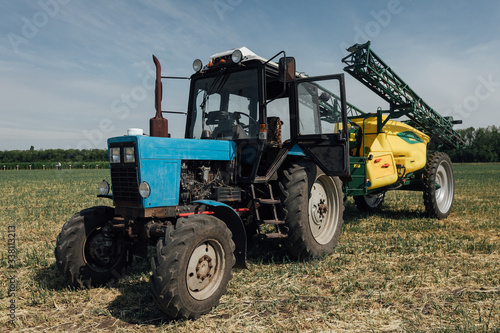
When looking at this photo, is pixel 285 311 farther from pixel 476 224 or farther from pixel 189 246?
pixel 476 224

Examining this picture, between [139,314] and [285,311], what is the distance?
1434mm

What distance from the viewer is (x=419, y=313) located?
352 cm

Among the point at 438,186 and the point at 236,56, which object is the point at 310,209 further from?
the point at 438,186

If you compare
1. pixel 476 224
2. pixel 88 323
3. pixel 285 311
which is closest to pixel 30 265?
pixel 88 323

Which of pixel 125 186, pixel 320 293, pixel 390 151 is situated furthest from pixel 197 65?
pixel 390 151

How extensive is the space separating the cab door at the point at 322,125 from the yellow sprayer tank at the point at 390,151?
2.18 metres

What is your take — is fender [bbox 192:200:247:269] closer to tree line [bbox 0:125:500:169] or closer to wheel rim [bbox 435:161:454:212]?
wheel rim [bbox 435:161:454:212]

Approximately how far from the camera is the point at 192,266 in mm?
3598

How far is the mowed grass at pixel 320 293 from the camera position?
339 centimetres

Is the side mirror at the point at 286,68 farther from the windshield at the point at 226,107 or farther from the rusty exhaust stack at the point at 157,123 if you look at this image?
the rusty exhaust stack at the point at 157,123

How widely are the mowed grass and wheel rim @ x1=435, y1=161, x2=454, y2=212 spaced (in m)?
2.67

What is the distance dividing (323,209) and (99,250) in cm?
327

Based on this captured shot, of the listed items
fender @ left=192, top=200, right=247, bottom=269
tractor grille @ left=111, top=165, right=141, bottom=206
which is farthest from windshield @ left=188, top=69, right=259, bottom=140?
tractor grille @ left=111, top=165, right=141, bottom=206

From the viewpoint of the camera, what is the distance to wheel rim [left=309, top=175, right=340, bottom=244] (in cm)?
565
